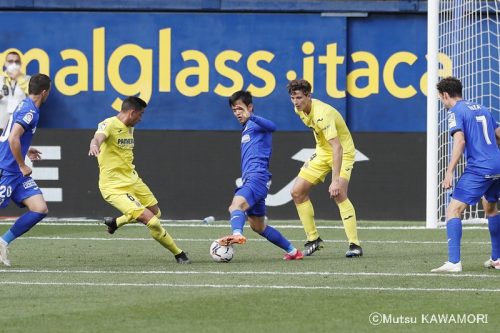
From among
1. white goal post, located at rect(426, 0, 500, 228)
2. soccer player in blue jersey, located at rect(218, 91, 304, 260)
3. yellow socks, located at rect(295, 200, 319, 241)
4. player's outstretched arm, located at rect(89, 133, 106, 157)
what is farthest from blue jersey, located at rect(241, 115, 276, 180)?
white goal post, located at rect(426, 0, 500, 228)

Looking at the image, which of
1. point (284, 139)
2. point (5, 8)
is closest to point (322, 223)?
point (284, 139)

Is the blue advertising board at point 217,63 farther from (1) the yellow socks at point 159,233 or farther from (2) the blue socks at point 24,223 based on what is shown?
(2) the blue socks at point 24,223

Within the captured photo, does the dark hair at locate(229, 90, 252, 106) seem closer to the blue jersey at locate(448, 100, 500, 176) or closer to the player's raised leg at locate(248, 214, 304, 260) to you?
the player's raised leg at locate(248, 214, 304, 260)

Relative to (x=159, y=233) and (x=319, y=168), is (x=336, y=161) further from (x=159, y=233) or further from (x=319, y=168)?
(x=159, y=233)

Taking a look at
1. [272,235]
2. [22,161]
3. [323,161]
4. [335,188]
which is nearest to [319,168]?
[323,161]

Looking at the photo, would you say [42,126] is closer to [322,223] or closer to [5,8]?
[5,8]

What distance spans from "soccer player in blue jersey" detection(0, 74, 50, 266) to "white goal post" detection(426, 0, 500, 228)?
22.3ft

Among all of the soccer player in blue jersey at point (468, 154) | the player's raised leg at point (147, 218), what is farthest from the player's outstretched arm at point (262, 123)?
the soccer player in blue jersey at point (468, 154)

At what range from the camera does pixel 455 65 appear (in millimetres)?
19094

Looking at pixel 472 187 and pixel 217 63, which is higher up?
pixel 217 63

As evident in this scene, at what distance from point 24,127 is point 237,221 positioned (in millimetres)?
2326

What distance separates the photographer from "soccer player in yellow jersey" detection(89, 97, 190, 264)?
12.9 meters

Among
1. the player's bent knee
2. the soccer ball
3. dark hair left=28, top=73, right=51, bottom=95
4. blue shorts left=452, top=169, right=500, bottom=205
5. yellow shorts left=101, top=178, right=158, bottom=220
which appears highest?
dark hair left=28, top=73, right=51, bottom=95

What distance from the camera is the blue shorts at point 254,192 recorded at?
13.1m
